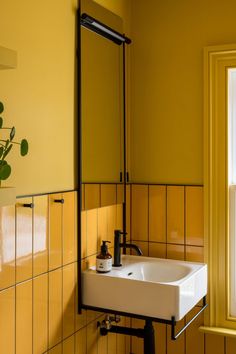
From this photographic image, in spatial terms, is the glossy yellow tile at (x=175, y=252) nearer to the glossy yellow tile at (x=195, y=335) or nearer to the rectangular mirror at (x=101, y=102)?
the glossy yellow tile at (x=195, y=335)

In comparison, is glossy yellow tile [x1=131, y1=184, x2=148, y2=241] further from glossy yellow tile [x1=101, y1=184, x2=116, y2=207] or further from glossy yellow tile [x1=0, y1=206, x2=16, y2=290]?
glossy yellow tile [x1=0, y1=206, x2=16, y2=290]

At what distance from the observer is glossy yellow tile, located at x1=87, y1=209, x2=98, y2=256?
7.44 feet

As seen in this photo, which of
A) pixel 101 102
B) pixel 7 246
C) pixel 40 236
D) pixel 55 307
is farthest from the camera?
pixel 101 102

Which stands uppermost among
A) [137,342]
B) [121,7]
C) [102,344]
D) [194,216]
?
[121,7]

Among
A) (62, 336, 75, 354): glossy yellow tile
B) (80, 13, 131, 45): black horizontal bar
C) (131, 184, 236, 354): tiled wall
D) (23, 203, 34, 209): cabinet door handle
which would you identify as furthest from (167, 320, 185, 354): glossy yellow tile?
(80, 13, 131, 45): black horizontal bar

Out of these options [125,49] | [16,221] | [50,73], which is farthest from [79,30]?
[16,221]

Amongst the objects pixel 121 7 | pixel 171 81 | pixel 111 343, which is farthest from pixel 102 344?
pixel 121 7

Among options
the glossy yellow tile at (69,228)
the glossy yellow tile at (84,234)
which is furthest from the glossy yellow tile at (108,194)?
the glossy yellow tile at (69,228)

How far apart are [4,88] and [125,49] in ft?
3.87

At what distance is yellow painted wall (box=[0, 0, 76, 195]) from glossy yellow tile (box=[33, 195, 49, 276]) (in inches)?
2.3

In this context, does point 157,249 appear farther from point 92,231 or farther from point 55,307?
point 55,307

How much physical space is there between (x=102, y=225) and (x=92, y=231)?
0.12m

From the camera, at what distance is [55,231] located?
1989 mm

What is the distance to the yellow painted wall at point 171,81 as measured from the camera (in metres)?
2.55
